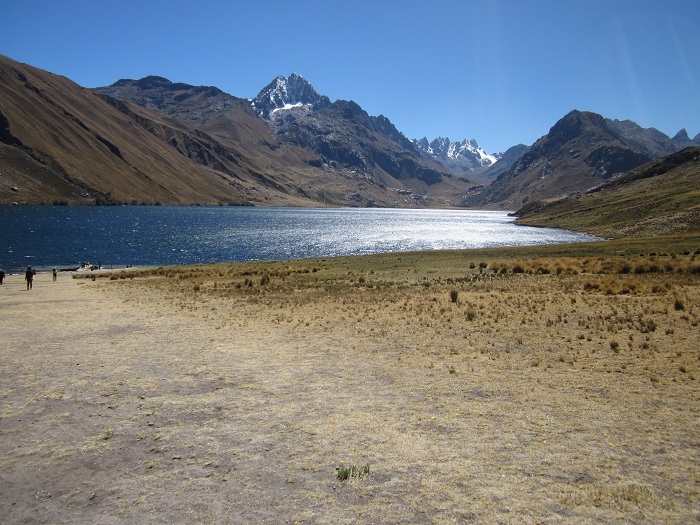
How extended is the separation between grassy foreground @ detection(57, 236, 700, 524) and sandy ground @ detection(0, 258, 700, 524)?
0.06m

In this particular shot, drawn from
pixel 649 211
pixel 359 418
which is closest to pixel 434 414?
pixel 359 418

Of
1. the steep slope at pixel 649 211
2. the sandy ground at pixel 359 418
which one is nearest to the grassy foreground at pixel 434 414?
the sandy ground at pixel 359 418

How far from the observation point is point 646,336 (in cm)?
2077

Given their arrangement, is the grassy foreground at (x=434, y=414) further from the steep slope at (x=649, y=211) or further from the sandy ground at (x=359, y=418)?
the steep slope at (x=649, y=211)

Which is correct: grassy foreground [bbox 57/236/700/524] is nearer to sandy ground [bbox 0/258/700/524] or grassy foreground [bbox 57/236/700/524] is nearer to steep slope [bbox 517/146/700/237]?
sandy ground [bbox 0/258/700/524]

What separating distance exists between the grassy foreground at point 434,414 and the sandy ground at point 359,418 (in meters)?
0.06

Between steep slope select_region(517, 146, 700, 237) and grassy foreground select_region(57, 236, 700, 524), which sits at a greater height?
steep slope select_region(517, 146, 700, 237)

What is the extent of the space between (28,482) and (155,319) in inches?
764

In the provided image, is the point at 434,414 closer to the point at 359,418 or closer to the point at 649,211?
the point at 359,418

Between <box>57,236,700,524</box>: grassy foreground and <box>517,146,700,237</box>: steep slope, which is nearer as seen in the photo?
<box>57,236,700,524</box>: grassy foreground

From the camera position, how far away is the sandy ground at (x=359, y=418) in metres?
9.08

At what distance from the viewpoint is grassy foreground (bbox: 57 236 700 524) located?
9.10 metres

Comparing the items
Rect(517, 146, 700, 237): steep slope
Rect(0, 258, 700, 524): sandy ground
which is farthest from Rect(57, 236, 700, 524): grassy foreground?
Rect(517, 146, 700, 237): steep slope

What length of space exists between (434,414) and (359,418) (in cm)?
222
